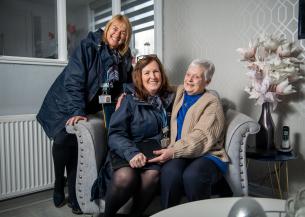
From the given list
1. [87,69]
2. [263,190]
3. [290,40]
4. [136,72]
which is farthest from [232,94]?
[87,69]

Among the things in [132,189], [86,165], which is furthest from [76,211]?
[132,189]

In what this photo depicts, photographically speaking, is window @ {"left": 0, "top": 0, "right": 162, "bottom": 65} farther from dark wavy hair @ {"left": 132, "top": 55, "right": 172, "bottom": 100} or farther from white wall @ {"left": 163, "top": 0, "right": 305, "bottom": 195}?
dark wavy hair @ {"left": 132, "top": 55, "right": 172, "bottom": 100}

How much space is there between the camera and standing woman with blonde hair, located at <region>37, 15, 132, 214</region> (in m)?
1.86

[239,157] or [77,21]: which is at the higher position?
[77,21]

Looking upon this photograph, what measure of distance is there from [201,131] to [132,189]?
492 mm

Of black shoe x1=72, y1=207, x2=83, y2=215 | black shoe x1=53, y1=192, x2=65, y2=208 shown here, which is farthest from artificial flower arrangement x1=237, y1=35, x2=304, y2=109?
black shoe x1=53, y1=192, x2=65, y2=208

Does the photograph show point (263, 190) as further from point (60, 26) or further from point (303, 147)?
point (60, 26)

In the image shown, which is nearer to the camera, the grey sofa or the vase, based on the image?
the grey sofa

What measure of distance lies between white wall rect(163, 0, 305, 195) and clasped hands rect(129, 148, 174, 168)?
99cm

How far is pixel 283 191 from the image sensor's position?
2168 mm

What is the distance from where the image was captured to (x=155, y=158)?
1581mm

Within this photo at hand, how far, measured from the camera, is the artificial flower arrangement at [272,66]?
1812 millimetres

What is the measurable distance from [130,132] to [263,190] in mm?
1235

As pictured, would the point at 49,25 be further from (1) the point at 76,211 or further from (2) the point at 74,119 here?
(1) the point at 76,211
